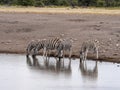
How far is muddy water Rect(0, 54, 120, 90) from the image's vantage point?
75.7ft

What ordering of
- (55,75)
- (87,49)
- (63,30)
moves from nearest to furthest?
1. (55,75)
2. (87,49)
3. (63,30)

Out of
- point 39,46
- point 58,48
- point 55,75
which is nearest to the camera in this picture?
point 55,75

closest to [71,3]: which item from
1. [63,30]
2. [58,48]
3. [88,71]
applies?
[63,30]

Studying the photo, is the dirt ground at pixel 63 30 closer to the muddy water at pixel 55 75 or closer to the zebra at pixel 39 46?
the zebra at pixel 39 46

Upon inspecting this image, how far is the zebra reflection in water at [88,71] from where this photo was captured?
25.5 m

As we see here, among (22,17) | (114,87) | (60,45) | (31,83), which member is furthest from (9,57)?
(22,17)

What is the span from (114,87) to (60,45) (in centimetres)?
768

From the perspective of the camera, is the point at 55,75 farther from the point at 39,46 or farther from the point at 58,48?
the point at 39,46

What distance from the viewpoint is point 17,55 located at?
31.8 m

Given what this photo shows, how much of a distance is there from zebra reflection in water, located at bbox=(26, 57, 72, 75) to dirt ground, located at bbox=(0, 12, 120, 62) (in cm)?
238

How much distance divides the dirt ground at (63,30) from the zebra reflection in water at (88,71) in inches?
65.8

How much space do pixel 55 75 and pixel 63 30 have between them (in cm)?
1450

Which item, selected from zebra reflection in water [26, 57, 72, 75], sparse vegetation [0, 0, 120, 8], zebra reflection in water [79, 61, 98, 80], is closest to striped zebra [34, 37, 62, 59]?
zebra reflection in water [26, 57, 72, 75]

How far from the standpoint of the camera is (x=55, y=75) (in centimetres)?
2561
